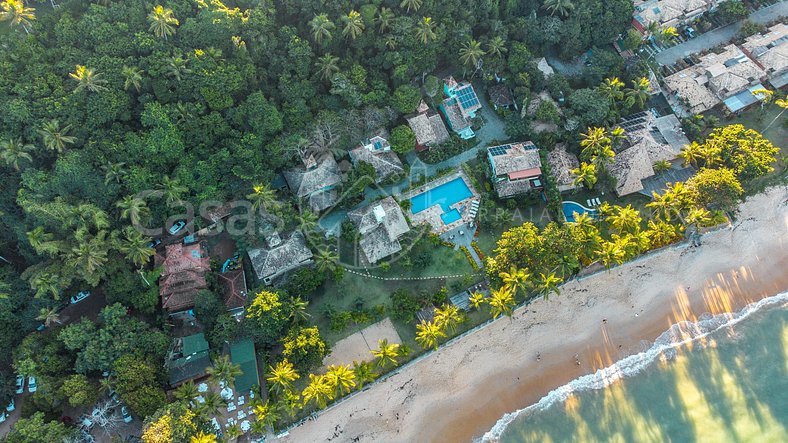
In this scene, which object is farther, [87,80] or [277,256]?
[277,256]

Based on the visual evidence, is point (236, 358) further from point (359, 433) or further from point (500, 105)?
point (500, 105)

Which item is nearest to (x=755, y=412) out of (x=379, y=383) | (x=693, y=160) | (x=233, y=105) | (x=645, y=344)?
(x=645, y=344)

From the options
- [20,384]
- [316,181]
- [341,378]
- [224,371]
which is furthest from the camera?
Answer: [316,181]

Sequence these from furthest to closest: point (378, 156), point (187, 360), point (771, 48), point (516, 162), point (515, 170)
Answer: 1. point (771, 48)
2. point (378, 156)
3. point (516, 162)
4. point (515, 170)
5. point (187, 360)

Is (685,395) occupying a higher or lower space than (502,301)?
lower

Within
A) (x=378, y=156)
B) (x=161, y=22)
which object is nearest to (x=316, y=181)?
(x=378, y=156)

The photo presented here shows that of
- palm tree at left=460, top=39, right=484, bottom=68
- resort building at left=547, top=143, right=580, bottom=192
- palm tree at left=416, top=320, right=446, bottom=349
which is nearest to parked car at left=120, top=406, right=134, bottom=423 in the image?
palm tree at left=416, top=320, right=446, bottom=349

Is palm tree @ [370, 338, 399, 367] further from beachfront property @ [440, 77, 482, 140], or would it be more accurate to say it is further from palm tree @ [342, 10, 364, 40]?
palm tree @ [342, 10, 364, 40]

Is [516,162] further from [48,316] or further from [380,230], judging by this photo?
[48,316]
